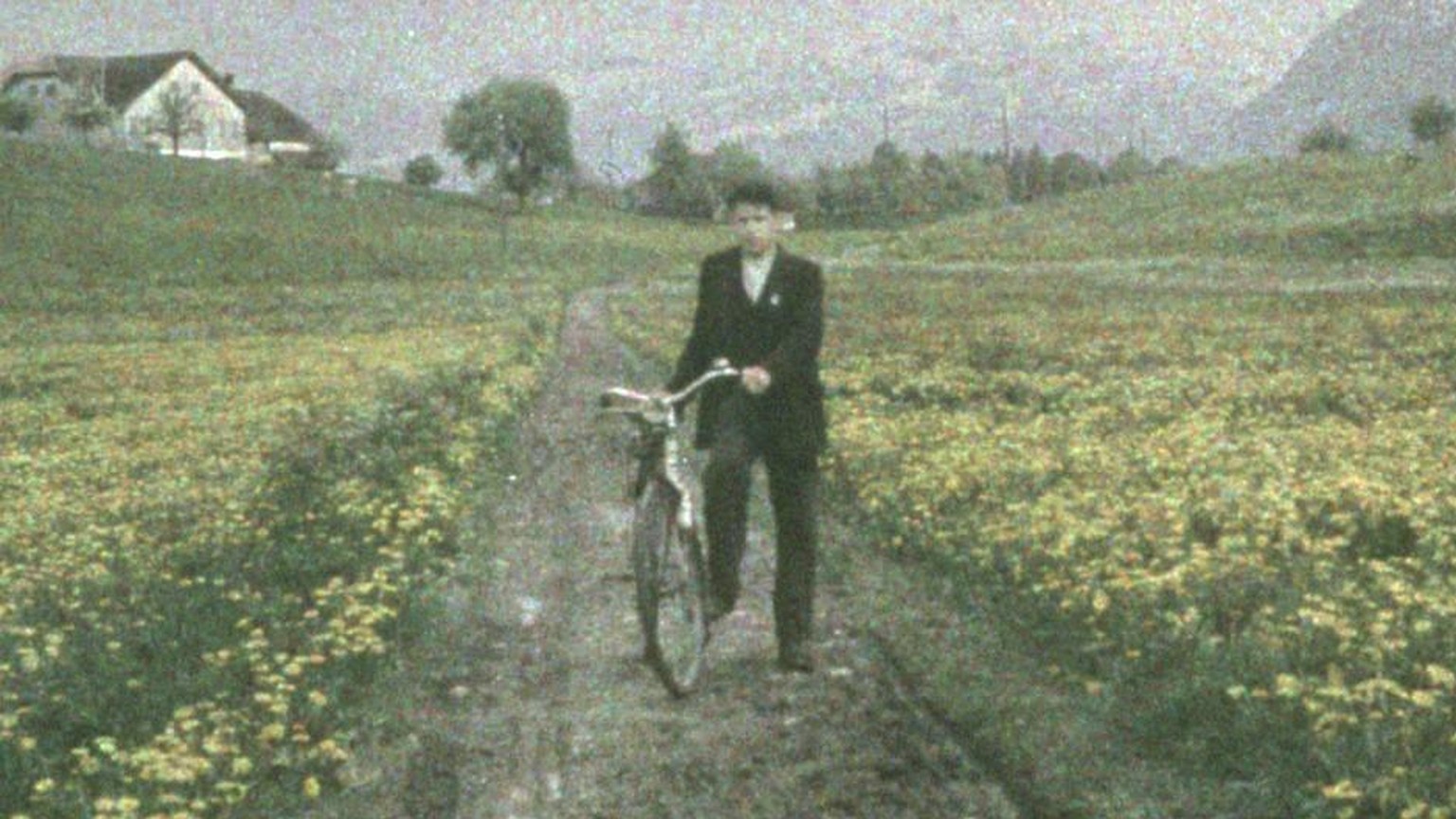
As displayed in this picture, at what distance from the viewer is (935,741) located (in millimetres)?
8938

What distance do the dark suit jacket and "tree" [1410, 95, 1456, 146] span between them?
417ft

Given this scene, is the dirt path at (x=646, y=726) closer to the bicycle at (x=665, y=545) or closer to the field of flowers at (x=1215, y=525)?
the bicycle at (x=665, y=545)

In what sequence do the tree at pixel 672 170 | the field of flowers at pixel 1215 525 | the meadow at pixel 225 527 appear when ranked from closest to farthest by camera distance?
the field of flowers at pixel 1215 525
the meadow at pixel 225 527
the tree at pixel 672 170

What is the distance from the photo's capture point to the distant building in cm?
15125

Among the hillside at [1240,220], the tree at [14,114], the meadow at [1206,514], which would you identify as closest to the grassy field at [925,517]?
the meadow at [1206,514]

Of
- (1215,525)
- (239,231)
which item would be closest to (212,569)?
(1215,525)

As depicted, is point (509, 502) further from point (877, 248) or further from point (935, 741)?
point (877, 248)

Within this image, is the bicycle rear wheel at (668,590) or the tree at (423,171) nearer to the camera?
the bicycle rear wheel at (668,590)

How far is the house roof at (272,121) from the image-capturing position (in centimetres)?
17256

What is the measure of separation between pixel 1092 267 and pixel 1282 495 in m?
63.0

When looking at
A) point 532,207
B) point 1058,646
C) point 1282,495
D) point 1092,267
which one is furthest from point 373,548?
point 532,207

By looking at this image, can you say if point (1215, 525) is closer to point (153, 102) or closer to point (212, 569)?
point (212, 569)

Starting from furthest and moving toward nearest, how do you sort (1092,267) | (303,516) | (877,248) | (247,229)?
(877,248), (247,229), (1092,267), (303,516)

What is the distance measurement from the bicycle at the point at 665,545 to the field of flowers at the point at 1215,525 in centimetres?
189
